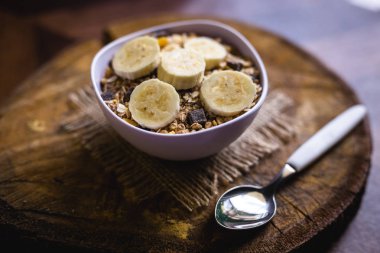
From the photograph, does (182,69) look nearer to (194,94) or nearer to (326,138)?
(194,94)

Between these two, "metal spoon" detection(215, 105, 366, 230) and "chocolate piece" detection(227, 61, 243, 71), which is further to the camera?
"chocolate piece" detection(227, 61, 243, 71)

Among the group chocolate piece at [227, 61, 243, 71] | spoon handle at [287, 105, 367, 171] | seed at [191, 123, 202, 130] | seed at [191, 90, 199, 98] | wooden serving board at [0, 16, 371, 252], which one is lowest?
wooden serving board at [0, 16, 371, 252]

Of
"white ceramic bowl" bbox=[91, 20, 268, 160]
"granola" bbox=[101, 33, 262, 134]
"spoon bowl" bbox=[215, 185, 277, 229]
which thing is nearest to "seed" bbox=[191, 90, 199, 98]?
"granola" bbox=[101, 33, 262, 134]

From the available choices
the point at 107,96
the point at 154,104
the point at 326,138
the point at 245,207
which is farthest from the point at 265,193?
the point at 107,96

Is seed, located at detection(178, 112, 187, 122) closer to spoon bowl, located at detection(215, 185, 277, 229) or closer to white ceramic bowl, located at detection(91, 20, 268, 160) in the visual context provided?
white ceramic bowl, located at detection(91, 20, 268, 160)

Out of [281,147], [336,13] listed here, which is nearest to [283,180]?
[281,147]

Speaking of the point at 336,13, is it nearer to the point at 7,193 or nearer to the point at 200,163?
the point at 200,163
